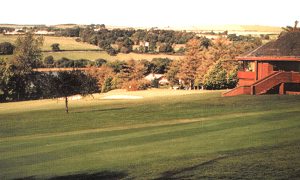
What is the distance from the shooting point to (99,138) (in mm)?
23750

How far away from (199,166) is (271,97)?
26306mm

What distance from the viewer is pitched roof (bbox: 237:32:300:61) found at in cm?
4559

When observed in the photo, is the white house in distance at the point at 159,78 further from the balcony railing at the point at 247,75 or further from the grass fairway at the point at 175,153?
the grass fairway at the point at 175,153

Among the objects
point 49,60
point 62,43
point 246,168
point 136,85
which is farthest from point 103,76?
point 246,168

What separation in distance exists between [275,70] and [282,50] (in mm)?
2563

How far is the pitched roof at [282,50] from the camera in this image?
1795 inches

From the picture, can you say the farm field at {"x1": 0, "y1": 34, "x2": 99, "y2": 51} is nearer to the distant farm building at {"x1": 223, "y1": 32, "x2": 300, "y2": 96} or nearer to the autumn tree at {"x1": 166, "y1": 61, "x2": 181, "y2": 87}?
the autumn tree at {"x1": 166, "y1": 61, "x2": 181, "y2": 87}

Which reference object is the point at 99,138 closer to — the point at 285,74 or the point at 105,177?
the point at 105,177

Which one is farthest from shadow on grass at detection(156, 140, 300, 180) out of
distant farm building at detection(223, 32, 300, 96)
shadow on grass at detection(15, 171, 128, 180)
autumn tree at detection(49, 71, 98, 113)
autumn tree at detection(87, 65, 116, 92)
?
autumn tree at detection(87, 65, 116, 92)

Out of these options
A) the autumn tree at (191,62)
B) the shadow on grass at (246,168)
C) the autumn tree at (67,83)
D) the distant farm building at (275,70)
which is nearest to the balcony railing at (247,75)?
the distant farm building at (275,70)

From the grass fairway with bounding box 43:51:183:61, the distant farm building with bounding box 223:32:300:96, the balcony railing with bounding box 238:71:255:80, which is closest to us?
the distant farm building with bounding box 223:32:300:96

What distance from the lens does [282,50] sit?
154 ft

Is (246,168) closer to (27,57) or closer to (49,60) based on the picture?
(27,57)

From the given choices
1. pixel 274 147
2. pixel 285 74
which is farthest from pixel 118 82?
pixel 274 147
